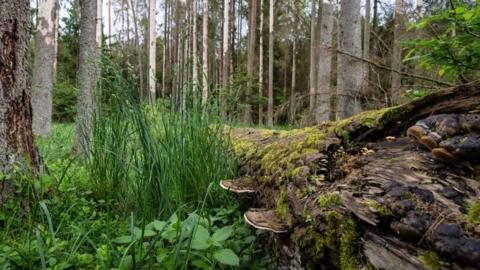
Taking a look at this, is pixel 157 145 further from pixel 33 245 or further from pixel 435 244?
pixel 435 244

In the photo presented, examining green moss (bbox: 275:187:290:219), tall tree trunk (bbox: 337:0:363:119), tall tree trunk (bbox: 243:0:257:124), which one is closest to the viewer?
green moss (bbox: 275:187:290:219)

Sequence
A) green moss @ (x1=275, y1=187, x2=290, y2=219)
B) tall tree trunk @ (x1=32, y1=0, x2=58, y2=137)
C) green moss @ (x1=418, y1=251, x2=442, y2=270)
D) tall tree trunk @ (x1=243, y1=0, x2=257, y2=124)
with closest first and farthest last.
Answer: green moss @ (x1=418, y1=251, x2=442, y2=270) < green moss @ (x1=275, y1=187, x2=290, y2=219) < tall tree trunk @ (x1=32, y1=0, x2=58, y2=137) < tall tree trunk @ (x1=243, y1=0, x2=257, y2=124)

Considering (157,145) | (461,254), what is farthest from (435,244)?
(157,145)

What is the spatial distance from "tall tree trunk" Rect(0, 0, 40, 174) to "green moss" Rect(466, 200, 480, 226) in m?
2.02

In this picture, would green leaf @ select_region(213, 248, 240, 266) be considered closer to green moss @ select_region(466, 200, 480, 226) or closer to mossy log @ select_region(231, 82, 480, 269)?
mossy log @ select_region(231, 82, 480, 269)

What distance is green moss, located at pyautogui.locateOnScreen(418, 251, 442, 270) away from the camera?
74 cm

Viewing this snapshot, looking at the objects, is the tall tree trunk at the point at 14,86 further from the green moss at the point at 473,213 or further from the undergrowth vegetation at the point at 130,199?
the green moss at the point at 473,213

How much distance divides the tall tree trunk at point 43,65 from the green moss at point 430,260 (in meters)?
7.16

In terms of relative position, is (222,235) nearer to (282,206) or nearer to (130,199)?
(282,206)

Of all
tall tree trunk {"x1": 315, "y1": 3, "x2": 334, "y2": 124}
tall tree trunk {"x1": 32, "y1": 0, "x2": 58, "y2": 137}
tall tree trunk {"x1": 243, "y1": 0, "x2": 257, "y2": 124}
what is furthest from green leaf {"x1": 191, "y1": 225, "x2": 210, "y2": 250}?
tall tree trunk {"x1": 243, "y1": 0, "x2": 257, "y2": 124}

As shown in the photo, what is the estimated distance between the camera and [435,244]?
77cm

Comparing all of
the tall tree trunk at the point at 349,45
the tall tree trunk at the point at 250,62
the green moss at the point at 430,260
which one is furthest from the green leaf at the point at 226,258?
the tall tree trunk at the point at 250,62

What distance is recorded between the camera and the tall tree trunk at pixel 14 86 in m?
1.85

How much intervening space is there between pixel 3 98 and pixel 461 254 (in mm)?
2089
